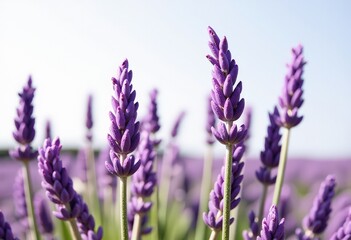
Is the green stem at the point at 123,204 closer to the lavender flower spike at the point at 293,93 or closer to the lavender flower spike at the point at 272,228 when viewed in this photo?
the lavender flower spike at the point at 272,228

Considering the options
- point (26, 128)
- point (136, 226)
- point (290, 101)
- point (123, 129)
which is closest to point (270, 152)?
point (290, 101)

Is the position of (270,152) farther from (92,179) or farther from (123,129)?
(92,179)

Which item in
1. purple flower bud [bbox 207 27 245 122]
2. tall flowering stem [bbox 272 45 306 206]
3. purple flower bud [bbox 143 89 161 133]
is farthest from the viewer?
purple flower bud [bbox 143 89 161 133]

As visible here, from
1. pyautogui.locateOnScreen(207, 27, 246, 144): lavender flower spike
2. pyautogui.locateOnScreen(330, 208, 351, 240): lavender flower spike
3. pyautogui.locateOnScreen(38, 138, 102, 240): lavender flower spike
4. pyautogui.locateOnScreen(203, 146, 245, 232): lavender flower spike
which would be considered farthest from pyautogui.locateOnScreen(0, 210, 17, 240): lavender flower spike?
pyautogui.locateOnScreen(330, 208, 351, 240): lavender flower spike

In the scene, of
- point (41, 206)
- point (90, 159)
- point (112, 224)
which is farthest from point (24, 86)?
point (112, 224)

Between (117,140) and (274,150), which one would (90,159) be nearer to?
(274,150)

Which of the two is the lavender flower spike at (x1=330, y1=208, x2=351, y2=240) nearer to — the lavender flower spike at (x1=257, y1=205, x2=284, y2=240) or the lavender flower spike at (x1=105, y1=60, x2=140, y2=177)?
the lavender flower spike at (x1=257, y1=205, x2=284, y2=240)
